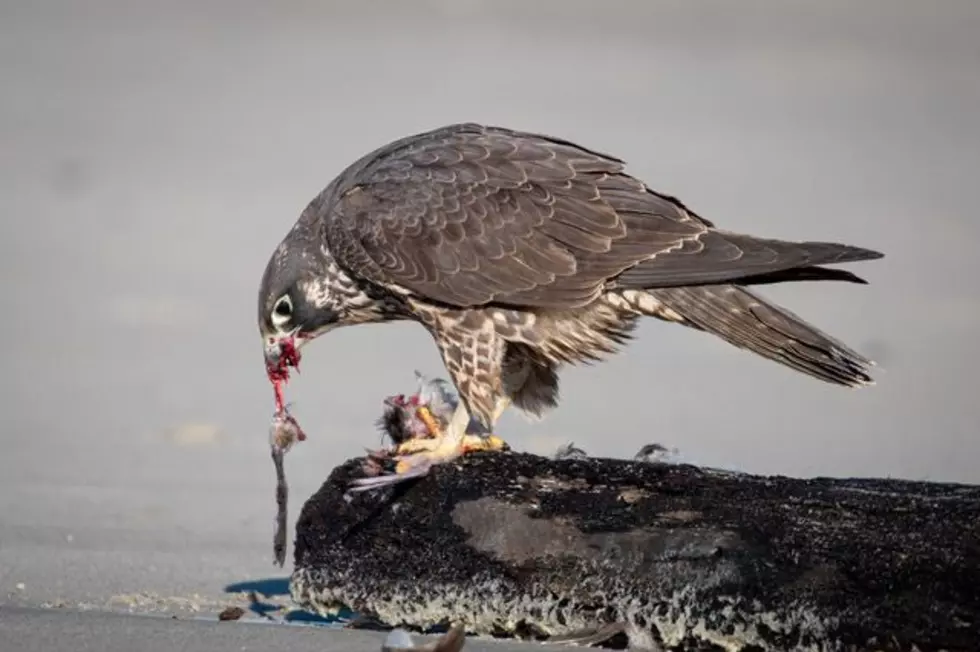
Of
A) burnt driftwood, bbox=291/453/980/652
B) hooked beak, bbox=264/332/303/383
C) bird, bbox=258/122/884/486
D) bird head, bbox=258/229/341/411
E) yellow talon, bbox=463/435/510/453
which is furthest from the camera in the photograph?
hooked beak, bbox=264/332/303/383

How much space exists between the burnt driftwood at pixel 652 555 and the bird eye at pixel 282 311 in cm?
152

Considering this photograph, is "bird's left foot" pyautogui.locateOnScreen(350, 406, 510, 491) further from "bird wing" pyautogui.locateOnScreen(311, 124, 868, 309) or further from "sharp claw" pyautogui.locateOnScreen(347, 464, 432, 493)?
"bird wing" pyautogui.locateOnScreen(311, 124, 868, 309)

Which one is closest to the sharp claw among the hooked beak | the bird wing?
the bird wing

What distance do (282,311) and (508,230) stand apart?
2.84 ft

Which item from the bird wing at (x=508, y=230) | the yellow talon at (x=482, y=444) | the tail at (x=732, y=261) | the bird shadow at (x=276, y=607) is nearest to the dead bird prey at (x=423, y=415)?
the yellow talon at (x=482, y=444)

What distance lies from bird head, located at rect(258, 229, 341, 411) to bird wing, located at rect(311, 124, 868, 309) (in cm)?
14

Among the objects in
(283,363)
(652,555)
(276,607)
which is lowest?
(276,607)

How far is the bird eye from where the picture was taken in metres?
7.21

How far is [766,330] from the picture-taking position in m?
6.76

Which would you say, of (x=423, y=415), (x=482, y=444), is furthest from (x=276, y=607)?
(x=423, y=415)

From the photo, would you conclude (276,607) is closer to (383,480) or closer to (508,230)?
(383,480)

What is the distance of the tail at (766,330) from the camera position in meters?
6.63

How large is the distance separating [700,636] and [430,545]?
0.84 metres

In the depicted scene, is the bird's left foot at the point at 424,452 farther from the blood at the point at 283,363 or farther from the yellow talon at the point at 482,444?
the blood at the point at 283,363
